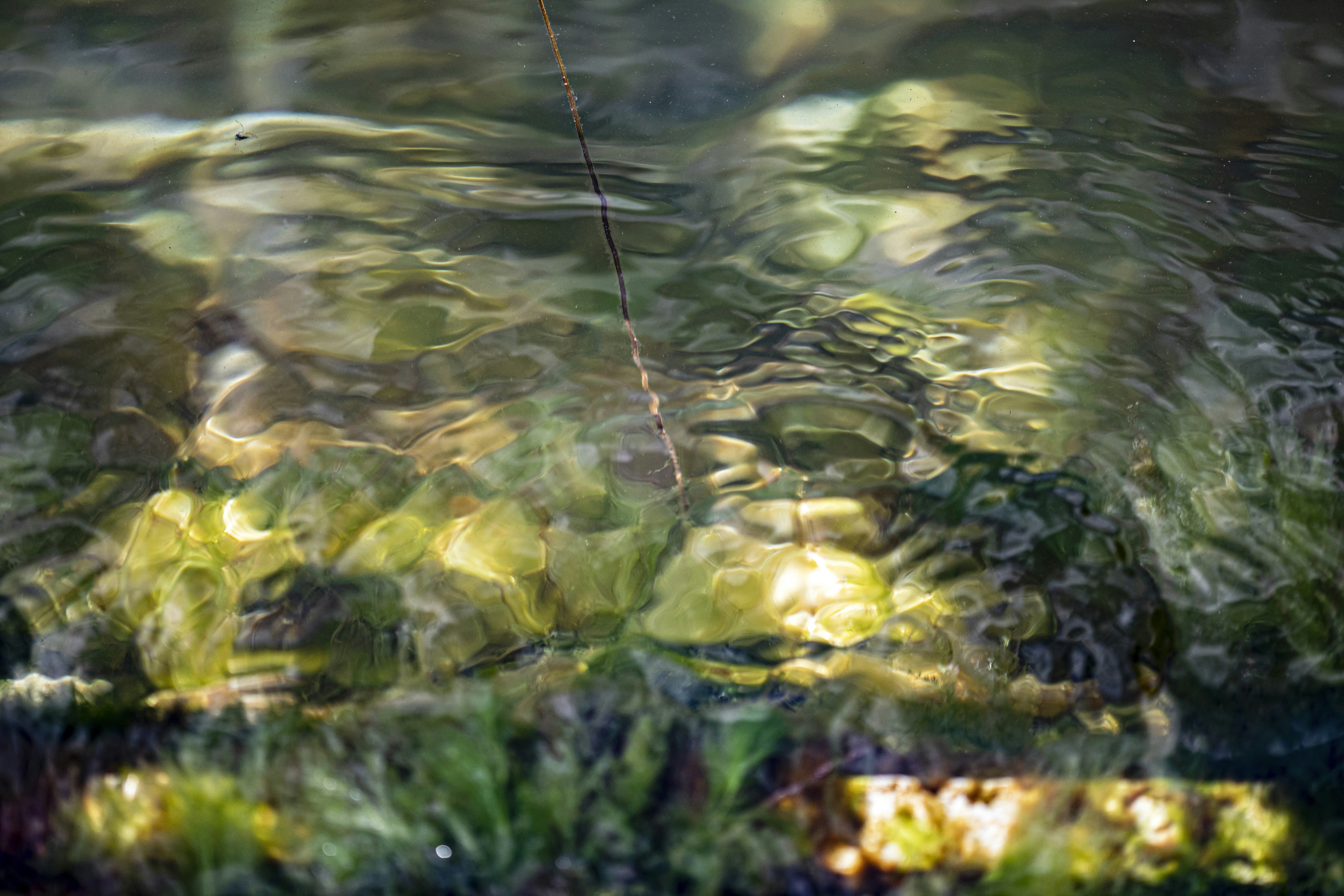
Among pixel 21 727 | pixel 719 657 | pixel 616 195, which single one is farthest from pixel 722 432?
pixel 21 727

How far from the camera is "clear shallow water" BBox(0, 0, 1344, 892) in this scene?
136cm

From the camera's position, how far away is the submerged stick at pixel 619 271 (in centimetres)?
165

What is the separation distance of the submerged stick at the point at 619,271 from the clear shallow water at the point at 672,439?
0.02 meters

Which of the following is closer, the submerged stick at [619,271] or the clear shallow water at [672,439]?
the clear shallow water at [672,439]

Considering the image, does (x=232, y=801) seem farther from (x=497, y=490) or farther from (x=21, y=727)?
(x=497, y=490)

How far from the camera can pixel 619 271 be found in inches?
72.4

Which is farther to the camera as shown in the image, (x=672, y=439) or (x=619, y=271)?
(x=619, y=271)

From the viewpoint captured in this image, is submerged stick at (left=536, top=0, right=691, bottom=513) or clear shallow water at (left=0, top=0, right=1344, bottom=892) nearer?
clear shallow water at (left=0, top=0, right=1344, bottom=892)

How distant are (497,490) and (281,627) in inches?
18.0

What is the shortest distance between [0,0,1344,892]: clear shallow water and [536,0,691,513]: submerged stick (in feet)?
0.07

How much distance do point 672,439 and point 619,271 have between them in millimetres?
435

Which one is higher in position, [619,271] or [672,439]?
[619,271]

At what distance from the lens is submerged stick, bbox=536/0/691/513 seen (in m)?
1.65

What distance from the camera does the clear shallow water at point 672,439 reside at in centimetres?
136
